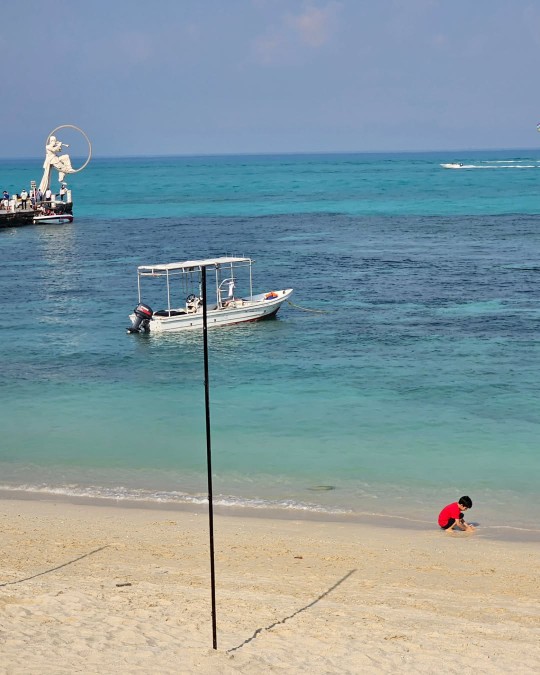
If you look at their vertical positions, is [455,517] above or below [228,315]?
below

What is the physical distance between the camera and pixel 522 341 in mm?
30859

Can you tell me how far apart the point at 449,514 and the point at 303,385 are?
1061 centimetres

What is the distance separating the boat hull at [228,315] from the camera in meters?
32.6

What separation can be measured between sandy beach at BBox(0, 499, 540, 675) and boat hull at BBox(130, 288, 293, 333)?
607 inches

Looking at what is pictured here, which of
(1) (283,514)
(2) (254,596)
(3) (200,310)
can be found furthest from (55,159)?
(2) (254,596)

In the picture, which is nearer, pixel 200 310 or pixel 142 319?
pixel 142 319

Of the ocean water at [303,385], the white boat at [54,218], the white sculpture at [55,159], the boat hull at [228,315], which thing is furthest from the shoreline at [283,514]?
the white sculpture at [55,159]

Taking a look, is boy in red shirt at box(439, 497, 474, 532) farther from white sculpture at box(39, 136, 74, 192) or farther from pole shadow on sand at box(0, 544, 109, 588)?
white sculpture at box(39, 136, 74, 192)

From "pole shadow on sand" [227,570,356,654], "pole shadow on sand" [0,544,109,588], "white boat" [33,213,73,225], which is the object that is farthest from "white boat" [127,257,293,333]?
"white boat" [33,213,73,225]

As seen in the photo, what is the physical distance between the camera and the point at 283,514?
1700cm

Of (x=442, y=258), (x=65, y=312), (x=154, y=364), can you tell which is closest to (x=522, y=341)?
(x=154, y=364)

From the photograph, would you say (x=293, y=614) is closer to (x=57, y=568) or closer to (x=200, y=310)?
(x=57, y=568)

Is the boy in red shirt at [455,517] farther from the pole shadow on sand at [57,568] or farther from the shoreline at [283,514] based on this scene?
the pole shadow on sand at [57,568]

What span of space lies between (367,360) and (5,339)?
1196cm
